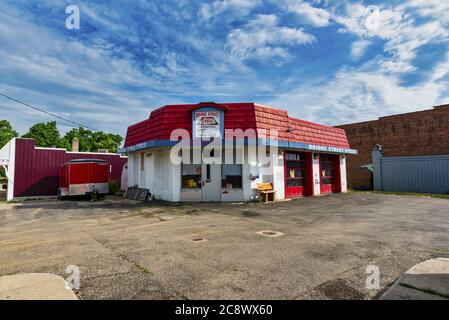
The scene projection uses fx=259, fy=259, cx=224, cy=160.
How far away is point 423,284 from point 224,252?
350 cm

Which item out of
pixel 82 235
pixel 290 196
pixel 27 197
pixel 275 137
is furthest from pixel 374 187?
pixel 27 197

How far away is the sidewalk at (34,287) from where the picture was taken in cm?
364

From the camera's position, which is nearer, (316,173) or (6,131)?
(316,173)

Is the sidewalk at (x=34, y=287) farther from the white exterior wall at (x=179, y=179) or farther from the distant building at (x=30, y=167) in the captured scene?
the distant building at (x=30, y=167)

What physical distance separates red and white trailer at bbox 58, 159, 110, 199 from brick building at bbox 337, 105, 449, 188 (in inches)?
1023

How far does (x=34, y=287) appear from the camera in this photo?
3.95 meters

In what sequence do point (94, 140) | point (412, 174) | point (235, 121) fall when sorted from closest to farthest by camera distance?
point (235, 121) < point (412, 174) < point (94, 140)

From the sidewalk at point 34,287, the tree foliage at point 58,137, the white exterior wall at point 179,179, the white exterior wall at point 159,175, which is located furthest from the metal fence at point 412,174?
the tree foliage at point 58,137

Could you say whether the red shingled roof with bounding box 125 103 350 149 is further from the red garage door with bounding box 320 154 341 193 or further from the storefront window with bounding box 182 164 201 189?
the red garage door with bounding box 320 154 341 193

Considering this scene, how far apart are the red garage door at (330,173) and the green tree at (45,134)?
50.2 m

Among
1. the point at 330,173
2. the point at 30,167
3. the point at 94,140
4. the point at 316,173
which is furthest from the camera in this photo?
the point at 94,140

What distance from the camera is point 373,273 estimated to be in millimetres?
4426

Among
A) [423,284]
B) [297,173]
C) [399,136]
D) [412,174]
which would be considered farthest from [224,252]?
[399,136]

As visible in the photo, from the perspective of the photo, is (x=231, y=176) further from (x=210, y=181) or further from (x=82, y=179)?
(x=82, y=179)
